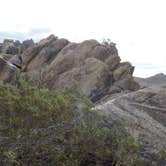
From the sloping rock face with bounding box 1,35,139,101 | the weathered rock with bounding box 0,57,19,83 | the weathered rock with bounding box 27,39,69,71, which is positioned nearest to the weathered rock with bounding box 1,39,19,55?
the sloping rock face with bounding box 1,35,139,101

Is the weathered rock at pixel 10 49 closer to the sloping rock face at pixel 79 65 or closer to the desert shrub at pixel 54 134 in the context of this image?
the sloping rock face at pixel 79 65

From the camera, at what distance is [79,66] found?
32.5 meters

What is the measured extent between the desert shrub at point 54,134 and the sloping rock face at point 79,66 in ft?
50.4

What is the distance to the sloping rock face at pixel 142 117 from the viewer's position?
37.6ft

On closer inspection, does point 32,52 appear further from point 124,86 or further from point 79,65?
point 124,86

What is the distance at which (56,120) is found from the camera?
1116 cm

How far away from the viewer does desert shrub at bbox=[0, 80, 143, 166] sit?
33.6 ft

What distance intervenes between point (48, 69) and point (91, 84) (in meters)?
4.68

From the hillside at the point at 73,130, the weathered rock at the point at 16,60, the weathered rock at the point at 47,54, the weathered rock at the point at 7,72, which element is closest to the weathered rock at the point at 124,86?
the weathered rock at the point at 47,54

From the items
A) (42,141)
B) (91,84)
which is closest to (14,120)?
(42,141)

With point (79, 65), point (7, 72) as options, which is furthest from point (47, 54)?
point (7, 72)

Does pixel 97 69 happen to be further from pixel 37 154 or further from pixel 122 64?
pixel 37 154

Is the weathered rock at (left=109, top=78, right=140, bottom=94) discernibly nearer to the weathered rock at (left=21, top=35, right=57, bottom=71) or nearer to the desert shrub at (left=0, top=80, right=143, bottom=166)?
the weathered rock at (left=21, top=35, right=57, bottom=71)

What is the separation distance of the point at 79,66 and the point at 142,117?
20.1 metres
